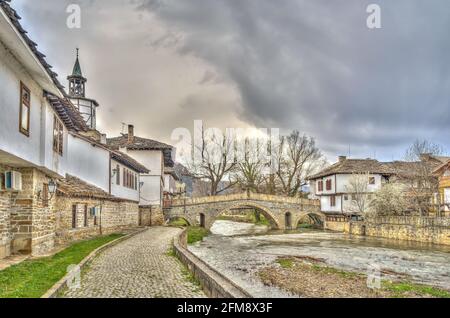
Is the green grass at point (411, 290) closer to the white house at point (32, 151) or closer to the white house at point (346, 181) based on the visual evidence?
the white house at point (32, 151)

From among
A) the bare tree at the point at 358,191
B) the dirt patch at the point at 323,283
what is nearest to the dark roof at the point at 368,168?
the bare tree at the point at 358,191

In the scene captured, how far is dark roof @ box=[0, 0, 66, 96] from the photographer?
7.54 m

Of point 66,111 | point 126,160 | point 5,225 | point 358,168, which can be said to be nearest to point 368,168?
point 358,168

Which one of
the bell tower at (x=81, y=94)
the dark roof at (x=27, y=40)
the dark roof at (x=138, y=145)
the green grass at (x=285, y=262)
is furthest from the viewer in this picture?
the bell tower at (x=81, y=94)

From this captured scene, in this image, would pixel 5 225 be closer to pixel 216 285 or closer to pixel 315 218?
pixel 216 285

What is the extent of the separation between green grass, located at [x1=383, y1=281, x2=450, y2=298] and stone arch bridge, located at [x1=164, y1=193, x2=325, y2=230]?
86.9 feet

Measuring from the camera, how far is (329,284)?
510 inches

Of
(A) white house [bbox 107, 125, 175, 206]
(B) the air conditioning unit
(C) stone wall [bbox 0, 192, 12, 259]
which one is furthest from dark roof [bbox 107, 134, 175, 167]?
(B) the air conditioning unit

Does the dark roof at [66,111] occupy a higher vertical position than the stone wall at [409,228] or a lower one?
higher

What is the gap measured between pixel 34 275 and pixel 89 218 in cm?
1150

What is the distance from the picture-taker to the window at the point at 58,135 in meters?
13.7

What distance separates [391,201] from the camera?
33344mm

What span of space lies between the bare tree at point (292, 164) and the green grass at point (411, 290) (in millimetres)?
35020
